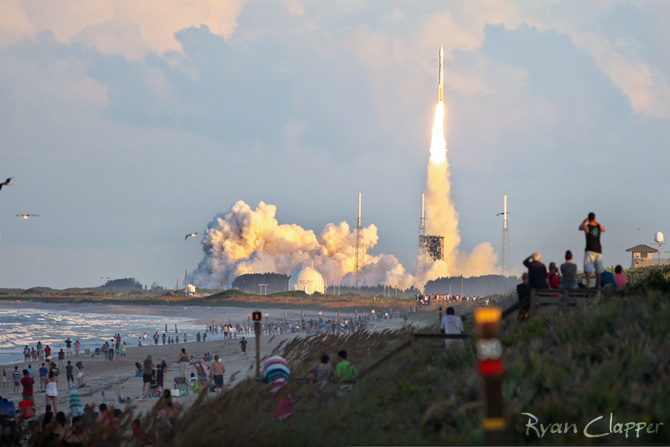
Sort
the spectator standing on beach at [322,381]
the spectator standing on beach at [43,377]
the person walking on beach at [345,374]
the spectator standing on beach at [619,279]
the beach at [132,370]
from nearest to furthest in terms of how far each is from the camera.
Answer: the spectator standing on beach at [322,381]
the person walking on beach at [345,374]
the spectator standing on beach at [619,279]
the beach at [132,370]
the spectator standing on beach at [43,377]

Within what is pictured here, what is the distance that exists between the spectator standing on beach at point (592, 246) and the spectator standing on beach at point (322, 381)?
280 inches

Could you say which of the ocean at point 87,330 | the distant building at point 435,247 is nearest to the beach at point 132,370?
the ocean at point 87,330

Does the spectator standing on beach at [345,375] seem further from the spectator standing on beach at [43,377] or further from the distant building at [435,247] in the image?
the distant building at [435,247]

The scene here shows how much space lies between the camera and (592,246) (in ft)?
60.6

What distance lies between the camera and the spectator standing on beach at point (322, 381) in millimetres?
15156

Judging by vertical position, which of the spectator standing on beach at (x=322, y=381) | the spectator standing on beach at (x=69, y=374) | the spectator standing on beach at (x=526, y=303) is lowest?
the spectator standing on beach at (x=69, y=374)

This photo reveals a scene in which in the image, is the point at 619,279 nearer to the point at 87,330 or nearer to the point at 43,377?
the point at 43,377

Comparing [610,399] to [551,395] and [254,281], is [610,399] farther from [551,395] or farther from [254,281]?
[254,281]

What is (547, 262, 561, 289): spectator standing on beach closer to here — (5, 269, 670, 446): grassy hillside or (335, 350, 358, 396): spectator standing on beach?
(5, 269, 670, 446): grassy hillside

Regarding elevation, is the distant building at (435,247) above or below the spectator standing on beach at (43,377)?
above

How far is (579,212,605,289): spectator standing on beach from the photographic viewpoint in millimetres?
18031

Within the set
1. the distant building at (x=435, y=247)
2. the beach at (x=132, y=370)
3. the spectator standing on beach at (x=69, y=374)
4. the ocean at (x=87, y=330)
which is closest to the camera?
the beach at (x=132, y=370)

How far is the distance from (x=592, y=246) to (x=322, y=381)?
7.72 m

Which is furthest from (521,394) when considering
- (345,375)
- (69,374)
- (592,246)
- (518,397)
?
(69,374)
